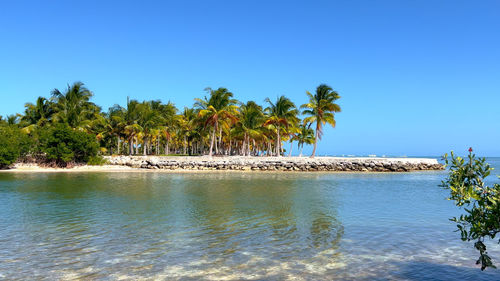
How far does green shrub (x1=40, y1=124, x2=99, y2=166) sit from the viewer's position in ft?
153

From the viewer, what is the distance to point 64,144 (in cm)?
4656

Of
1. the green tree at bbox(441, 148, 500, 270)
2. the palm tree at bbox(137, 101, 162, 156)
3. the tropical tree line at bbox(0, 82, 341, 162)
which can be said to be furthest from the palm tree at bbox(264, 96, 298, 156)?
the green tree at bbox(441, 148, 500, 270)

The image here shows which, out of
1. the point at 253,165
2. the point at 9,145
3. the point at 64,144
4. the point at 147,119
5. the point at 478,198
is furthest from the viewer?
the point at 147,119

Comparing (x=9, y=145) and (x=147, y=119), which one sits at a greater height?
(x=147, y=119)

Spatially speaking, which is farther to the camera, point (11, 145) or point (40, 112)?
point (40, 112)

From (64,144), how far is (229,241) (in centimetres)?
4251

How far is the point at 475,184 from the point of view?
6945 millimetres

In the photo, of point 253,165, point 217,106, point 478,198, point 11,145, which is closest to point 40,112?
point 11,145

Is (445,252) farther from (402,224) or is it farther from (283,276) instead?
(283,276)

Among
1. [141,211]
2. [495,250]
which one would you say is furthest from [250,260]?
[141,211]

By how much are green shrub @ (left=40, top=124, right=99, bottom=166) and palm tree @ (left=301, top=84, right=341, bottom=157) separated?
33477mm

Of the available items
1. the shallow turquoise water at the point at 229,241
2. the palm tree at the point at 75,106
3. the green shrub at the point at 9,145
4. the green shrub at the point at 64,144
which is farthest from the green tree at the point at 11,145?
the shallow turquoise water at the point at 229,241

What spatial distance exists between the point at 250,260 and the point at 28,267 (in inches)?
208

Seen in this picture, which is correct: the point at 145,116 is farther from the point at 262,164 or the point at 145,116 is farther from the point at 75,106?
the point at 262,164
